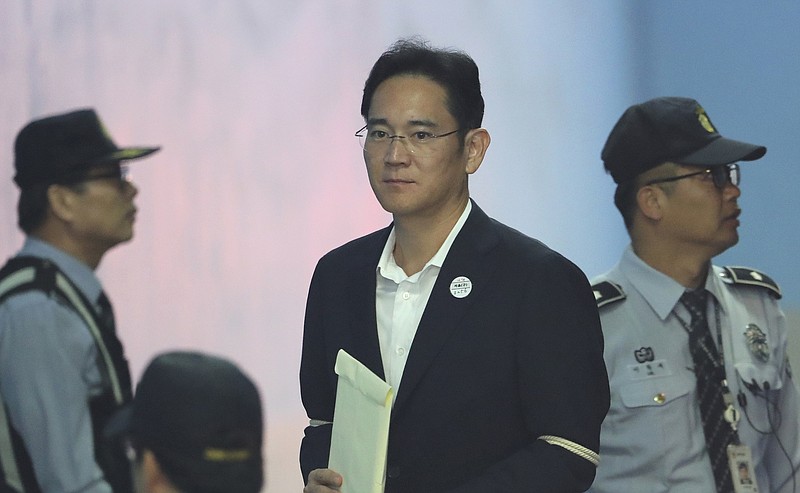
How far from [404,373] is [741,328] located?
1049 mm

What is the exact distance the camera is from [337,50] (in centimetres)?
390

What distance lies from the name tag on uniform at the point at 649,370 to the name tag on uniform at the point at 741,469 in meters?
0.22

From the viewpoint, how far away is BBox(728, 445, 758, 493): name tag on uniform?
9.41ft

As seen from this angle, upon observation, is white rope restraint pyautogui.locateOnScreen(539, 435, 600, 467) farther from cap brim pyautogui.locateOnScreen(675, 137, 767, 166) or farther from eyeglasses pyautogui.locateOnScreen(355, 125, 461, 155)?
cap brim pyautogui.locateOnScreen(675, 137, 767, 166)

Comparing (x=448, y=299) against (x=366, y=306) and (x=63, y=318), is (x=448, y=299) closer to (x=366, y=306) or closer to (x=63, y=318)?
(x=366, y=306)

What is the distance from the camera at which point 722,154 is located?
3074mm

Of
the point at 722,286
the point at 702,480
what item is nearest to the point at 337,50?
the point at 722,286

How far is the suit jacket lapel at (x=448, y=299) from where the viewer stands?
92.1 inches

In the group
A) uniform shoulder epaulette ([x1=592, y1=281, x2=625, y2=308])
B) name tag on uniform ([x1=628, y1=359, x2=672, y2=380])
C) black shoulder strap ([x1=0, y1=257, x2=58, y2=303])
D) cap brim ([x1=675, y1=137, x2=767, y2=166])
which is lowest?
name tag on uniform ([x1=628, y1=359, x2=672, y2=380])

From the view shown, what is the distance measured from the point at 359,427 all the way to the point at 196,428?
69cm

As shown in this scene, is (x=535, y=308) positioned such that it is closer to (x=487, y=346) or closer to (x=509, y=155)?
(x=487, y=346)

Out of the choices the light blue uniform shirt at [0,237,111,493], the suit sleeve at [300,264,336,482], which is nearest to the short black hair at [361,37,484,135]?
the suit sleeve at [300,264,336,482]

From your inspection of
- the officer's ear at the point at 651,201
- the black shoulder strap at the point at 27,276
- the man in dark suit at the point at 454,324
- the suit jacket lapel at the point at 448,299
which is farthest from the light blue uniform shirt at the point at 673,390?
the black shoulder strap at the point at 27,276

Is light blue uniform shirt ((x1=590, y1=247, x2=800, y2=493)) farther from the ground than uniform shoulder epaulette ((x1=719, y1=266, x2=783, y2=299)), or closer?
closer
